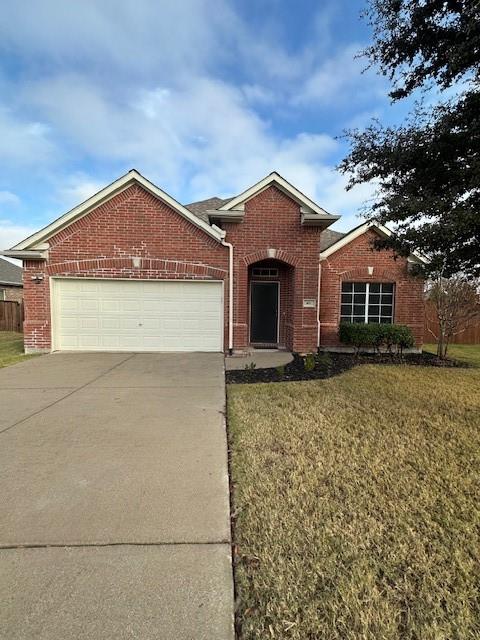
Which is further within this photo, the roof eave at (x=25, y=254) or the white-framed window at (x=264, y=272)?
the white-framed window at (x=264, y=272)

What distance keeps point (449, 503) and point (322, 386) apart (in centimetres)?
394

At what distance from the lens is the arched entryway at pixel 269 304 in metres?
11.5

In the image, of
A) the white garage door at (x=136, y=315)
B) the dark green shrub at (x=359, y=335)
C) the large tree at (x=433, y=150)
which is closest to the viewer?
the large tree at (x=433, y=150)

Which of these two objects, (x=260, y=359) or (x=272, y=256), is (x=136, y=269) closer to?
(x=272, y=256)

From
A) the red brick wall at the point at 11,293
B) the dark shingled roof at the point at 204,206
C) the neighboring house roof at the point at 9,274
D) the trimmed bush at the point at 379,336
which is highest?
the dark shingled roof at the point at 204,206

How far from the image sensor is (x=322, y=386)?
22.1 feet

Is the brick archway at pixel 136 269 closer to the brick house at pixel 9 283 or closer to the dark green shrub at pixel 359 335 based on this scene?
the dark green shrub at pixel 359 335

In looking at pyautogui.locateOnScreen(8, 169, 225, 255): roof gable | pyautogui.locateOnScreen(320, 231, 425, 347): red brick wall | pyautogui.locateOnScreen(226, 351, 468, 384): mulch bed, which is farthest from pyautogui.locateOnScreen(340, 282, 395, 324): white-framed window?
pyautogui.locateOnScreen(8, 169, 225, 255): roof gable

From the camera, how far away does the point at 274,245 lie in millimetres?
10391

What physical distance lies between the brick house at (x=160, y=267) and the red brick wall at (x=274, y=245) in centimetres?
3

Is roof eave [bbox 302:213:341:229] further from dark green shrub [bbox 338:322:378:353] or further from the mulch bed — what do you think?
the mulch bed

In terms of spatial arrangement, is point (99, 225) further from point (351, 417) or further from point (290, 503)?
point (290, 503)

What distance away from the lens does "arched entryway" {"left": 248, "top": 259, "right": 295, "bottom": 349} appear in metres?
11.5

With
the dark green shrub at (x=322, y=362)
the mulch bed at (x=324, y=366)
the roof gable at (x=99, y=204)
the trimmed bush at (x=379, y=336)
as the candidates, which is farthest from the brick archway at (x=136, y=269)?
the trimmed bush at (x=379, y=336)
